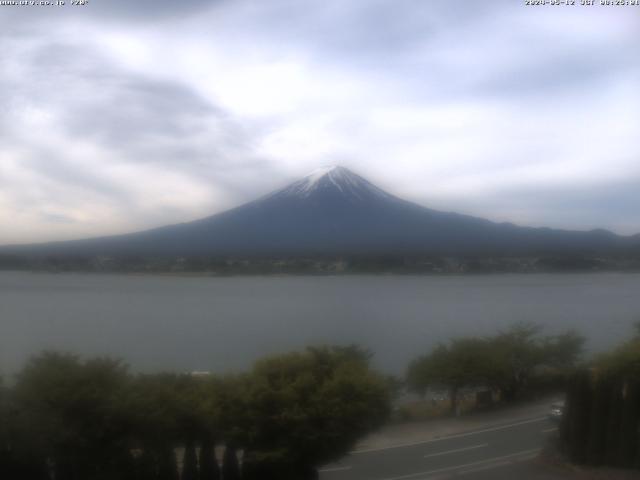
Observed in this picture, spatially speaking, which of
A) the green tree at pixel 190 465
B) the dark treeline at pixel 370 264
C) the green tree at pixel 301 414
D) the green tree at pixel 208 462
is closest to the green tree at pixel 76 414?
the green tree at pixel 190 465

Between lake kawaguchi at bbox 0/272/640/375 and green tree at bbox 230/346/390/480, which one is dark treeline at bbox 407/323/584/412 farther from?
green tree at bbox 230/346/390/480

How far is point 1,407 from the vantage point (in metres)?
8.09

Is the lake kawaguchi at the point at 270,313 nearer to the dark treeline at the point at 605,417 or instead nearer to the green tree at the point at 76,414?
the green tree at the point at 76,414

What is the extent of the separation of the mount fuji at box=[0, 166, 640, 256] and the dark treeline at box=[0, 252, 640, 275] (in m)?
0.33

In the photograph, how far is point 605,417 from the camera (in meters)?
10.4

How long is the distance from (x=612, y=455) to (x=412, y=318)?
21.0 meters

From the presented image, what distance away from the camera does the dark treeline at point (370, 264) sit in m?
19.8

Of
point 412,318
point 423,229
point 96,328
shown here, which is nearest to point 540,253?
point 412,318

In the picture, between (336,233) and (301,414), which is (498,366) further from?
(336,233)

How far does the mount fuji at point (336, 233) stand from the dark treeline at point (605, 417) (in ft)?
→ 34.5

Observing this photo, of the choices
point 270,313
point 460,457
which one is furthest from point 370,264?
point 460,457

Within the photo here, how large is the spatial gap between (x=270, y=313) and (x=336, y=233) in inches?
286

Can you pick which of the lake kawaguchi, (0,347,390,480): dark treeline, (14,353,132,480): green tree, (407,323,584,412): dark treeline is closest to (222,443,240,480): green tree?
(0,347,390,480): dark treeline

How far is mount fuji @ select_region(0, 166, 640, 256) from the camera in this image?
21.8m
